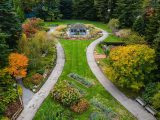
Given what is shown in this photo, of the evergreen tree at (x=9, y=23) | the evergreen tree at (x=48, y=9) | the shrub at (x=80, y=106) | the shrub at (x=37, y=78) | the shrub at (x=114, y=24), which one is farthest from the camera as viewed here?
the evergreen tree at (x=48, y=9)

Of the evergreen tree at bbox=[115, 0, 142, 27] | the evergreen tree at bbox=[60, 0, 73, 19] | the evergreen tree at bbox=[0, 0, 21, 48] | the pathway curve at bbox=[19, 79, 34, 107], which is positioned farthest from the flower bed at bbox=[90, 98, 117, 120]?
the evergreen tree at bbox=[60, 0, 73, 19]

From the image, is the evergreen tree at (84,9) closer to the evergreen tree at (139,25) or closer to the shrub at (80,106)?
the evergreen tree at (139,25)

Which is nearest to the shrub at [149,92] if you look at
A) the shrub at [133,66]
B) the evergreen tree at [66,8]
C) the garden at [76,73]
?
the garden at [76,73]

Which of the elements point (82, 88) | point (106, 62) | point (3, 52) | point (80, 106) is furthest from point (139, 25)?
point (3, 52)

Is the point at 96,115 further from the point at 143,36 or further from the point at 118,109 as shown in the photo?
the point at 143,36

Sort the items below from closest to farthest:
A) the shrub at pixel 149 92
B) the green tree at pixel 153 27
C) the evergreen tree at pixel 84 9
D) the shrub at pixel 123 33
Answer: the shrub at pixel 149 92
the green tree at pixel 153 27
the shrub at pixel 123 33
the evergreen tree at pixel 84 9

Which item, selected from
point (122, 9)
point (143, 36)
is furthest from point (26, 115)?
point (122, 9)

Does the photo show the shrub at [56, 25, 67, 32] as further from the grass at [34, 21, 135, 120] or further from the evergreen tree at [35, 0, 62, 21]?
the grass at [34, 21, 135, 120]

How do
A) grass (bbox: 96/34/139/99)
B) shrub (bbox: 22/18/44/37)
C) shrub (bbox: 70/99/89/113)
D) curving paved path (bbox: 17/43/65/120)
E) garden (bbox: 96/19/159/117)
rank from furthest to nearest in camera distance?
1. shrub (bbox: 22/18/44/37)
2. grass (bbox: 96/34/139/99)
3. garden (bbox: 96/19/159/117)
4. shrub (bbox: 70/99/89/113)
5. curving paved path (bbox: 17/43/65/120)
